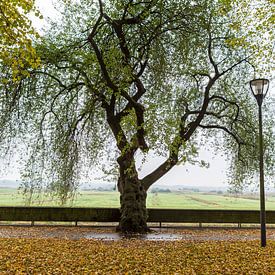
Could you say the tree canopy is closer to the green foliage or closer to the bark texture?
the green foliage

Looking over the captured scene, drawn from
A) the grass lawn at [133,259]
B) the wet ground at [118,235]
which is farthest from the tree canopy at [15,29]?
the wet ground at [118,235]

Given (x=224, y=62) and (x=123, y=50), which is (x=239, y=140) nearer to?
(x=224, y=62)

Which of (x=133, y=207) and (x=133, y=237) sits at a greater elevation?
(x=133, y=207)

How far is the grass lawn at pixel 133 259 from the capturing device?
662 cm

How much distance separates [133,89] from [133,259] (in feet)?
29.6

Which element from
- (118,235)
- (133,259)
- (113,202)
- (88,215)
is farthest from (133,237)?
(113,202)

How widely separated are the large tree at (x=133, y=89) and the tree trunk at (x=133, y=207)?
0.05m

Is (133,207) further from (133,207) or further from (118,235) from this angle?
(118,235)

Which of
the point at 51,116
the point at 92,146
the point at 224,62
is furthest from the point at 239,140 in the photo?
the point at 51,116

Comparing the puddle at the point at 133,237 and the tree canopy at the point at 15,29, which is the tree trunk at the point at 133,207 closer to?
the puddle at the point at 133,237

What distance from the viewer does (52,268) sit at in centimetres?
674

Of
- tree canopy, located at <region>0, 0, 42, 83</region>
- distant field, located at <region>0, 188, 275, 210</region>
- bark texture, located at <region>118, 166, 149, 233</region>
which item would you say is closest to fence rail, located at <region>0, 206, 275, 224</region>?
distant field, located at <region>0, 188, 275, 210</region>

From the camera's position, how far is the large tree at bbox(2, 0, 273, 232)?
1283 cm

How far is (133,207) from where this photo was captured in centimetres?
1443
